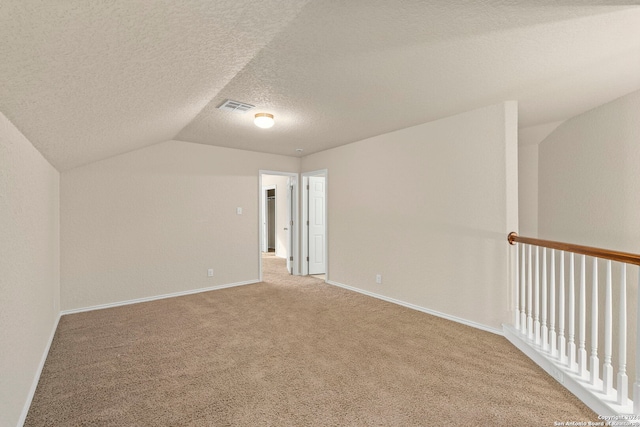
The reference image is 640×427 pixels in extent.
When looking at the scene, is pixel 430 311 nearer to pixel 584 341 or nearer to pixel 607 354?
pixel 584 341

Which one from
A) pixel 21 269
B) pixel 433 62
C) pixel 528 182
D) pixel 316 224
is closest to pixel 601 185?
pixel 528 182

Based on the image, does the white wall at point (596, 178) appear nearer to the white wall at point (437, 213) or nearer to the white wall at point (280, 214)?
the white wall at point (437, 213)

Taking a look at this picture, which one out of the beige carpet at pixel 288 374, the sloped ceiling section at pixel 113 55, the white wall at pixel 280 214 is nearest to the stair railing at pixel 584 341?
the beige carpet at pixel 288 374

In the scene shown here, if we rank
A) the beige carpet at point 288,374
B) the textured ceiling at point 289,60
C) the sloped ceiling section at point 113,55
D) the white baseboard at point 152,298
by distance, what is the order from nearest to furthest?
the sloped ceiling section at point 113,55, the textured ceiling at point 289,60, the beige carpet at point 288,374, the white baseboard at point 152,298

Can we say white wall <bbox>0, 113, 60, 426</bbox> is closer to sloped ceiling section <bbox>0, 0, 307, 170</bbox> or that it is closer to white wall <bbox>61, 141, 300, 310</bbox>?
sloped ceiling section <bbox>0, 0, 307, 170</bbox>

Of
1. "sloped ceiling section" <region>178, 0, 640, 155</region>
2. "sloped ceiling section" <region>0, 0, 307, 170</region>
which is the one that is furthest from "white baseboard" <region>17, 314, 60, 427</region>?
"sloped ceiling section" <region>178, 0, 640, 155</region>

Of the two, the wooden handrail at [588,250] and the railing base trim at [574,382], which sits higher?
the wooden handrail at [588,250]

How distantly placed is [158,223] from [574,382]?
15.5 ft

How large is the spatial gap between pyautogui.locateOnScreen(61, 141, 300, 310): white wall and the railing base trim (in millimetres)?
3916

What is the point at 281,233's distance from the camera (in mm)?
8023

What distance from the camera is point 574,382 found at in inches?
78.1

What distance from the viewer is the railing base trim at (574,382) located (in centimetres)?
170

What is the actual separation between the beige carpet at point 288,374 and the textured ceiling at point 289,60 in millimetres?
1787

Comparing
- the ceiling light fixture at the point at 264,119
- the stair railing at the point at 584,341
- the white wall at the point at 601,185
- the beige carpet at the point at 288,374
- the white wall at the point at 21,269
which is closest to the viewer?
the white wall at the point at 21,269
